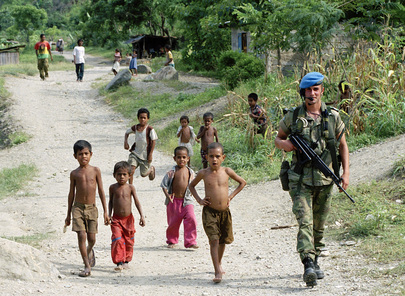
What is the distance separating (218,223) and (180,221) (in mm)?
1409

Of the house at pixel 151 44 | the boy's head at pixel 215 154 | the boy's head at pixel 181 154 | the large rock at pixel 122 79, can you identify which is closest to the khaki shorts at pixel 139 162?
the boy's head at pixel 181 154

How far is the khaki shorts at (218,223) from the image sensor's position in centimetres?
530

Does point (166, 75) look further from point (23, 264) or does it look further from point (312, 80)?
point (312, 80)

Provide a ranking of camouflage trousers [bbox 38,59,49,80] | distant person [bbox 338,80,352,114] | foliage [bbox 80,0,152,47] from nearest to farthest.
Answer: distant person [bbox 338,80,352,114], camouflage trousers [bbox 38,59,49,80], foliage [bbox 80,0,152,47]

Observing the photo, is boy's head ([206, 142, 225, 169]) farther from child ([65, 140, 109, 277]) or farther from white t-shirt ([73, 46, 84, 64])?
white t-shirt ([73, 46, 84, 64])

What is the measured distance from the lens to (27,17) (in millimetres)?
57938

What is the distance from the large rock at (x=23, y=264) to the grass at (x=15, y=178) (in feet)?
15.9

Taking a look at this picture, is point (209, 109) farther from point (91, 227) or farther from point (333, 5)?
point (91, 227)

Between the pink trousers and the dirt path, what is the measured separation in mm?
144

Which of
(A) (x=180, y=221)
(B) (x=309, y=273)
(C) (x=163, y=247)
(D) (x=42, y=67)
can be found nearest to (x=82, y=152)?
(A) (x=180, y=221)

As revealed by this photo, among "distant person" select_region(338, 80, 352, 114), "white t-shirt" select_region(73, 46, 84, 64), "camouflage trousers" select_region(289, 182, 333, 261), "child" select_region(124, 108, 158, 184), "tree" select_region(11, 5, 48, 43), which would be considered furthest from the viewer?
"tree" select_region(11, 5, 48, 43)

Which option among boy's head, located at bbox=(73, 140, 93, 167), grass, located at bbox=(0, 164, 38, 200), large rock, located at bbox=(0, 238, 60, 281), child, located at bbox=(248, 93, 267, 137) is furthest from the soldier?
grass, located at bbox=(0, 164, 38, 200)

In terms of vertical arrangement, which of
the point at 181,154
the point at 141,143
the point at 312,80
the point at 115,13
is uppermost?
the point at 115,13

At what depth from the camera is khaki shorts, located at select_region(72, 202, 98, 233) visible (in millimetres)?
5664
